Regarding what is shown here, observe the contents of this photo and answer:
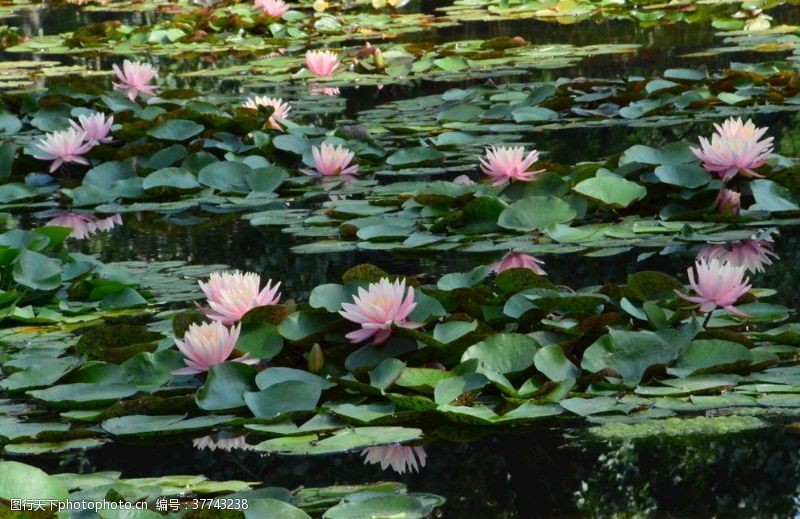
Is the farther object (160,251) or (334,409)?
(160,251)

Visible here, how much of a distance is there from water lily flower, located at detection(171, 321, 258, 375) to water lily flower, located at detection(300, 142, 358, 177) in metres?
2.19

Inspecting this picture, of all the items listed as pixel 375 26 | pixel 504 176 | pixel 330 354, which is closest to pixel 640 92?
pixel 504 176

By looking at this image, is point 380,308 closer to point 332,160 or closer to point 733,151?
point 733,151

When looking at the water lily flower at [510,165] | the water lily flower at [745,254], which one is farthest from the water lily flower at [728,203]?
the water lily flower at [510,165]

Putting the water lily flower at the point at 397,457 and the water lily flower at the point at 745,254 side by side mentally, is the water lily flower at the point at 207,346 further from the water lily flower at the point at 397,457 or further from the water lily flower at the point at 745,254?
the water lily flower at the point at 745,254

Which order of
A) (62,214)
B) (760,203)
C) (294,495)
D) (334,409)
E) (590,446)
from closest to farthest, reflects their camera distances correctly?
1. (294,495)
2. (590,446)
3. (334,409)
4. (760,203)
5. (62,214)

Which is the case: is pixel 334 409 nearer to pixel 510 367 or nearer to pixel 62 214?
pixel 510 367

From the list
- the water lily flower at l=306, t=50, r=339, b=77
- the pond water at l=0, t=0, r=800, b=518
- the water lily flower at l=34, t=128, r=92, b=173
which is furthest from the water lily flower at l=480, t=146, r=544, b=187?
the water lily flower at l=306, t=50, r=339, b=77

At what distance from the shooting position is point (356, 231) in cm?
380

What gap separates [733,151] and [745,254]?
385 mm

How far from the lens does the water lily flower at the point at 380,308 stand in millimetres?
2471

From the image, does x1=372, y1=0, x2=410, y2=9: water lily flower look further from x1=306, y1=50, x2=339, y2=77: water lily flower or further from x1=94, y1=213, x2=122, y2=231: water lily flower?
x1=94, y1=213, x2=122, y2=231: water lily flower

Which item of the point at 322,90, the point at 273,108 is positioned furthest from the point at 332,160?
the point at 322,90

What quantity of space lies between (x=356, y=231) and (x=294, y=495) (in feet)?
6.07
